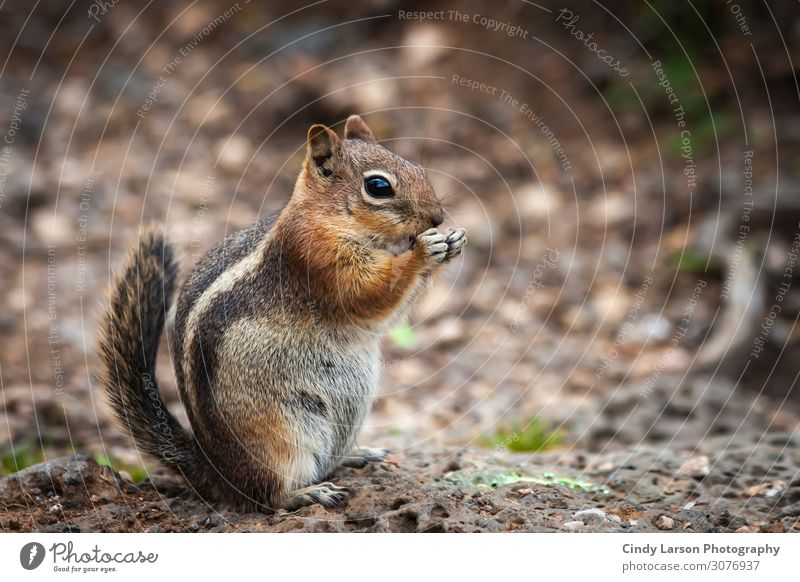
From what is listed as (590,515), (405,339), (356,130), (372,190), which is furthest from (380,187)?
(405,339)

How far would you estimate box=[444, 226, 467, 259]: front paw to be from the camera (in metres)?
2.99

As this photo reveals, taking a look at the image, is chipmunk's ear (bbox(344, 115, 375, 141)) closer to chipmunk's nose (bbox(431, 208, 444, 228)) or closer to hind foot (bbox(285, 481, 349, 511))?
chipmunk's nose (bbox(431, 208, 444, 228))

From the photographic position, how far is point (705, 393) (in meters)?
4.85

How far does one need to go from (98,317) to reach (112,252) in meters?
2.88

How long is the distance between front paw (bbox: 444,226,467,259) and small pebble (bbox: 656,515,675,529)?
3.81 feet

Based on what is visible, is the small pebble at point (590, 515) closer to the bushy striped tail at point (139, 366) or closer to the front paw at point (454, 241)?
the front paw at point (454, 241)

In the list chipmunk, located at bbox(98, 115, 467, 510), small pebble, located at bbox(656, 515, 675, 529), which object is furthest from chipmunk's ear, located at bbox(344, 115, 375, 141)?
small pebble, located at bbox(656, 515, 675, 529)

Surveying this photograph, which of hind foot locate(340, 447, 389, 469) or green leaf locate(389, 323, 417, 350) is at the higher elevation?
green leaf locate(389, 323, 417, 350)

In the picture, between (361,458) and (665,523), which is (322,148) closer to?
(361,458)

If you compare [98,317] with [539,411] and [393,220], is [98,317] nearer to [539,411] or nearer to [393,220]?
[393,220]

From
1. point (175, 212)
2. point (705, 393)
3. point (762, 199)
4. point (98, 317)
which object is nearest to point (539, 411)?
→ point (705, 393)

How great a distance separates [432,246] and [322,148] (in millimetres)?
544

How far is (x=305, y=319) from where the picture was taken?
3.11 meters

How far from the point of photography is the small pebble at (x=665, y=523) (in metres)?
3.03
